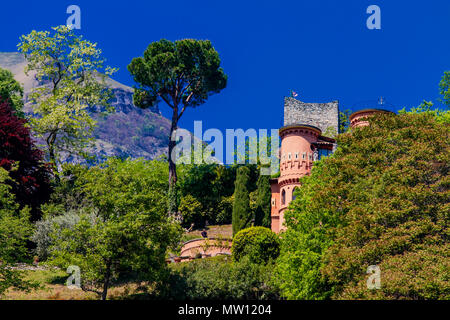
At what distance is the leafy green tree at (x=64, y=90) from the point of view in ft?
121

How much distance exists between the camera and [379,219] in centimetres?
1969

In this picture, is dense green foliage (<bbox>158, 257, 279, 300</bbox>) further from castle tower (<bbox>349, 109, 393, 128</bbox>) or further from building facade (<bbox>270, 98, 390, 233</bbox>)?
castle tower (<bbox>349, 109, 393, 128</bbox>)

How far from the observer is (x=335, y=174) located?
938 inches

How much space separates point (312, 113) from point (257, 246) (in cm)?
2246

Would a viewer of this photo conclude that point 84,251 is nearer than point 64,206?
Yes

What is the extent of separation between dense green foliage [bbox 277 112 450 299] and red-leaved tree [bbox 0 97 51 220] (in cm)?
1747

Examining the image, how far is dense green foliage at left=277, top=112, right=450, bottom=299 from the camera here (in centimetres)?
1755

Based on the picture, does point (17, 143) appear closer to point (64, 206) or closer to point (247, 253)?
point (64, 206)

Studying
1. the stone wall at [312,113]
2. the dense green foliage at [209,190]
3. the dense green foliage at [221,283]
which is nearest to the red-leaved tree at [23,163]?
the dense green foliage at [221,283]

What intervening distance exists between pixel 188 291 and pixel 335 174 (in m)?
9.97

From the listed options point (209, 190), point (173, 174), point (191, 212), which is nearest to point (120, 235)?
point (173, 174)

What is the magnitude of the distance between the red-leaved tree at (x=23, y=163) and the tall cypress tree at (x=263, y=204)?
16.2m

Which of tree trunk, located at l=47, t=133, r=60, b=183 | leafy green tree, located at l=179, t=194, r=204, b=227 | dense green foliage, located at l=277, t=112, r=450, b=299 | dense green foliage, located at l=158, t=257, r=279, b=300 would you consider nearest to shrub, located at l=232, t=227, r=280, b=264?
dense green foliage, located at l=158, t=257, r=279, b=300
